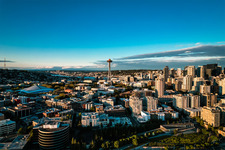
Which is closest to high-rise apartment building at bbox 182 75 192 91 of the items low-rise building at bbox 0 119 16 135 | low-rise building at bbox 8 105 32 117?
low-rise building at bbox 8 105 32 117

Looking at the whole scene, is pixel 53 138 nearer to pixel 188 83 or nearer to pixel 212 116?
pixel 212 116

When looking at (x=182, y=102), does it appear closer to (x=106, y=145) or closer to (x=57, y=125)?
(x=106, y=145)

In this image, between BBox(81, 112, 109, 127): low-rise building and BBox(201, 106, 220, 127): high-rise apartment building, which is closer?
BBox(81, 112, 109, 127): low-rise building

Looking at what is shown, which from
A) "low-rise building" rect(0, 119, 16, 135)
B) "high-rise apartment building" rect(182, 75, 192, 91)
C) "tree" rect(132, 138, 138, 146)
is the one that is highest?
"high-rise apartment building" rect(182, 75, 192, 91)

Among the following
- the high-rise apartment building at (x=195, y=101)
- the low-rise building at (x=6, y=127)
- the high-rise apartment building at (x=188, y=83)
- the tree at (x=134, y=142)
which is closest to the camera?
the tree at (x=134, y=142)

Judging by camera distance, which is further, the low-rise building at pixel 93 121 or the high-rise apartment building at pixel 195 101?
the high-rise apartment building at pixel 195 101

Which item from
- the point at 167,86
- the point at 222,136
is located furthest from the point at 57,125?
the point at 167,86

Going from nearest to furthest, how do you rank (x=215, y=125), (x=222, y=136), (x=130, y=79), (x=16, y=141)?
1. (x=16, y=141)
2. (x=222, y=136)
3. (x=215, y=125)
4. (x=130, y=79)

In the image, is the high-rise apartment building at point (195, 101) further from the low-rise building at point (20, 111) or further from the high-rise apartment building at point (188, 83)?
the low-rise building at point (20, 111)

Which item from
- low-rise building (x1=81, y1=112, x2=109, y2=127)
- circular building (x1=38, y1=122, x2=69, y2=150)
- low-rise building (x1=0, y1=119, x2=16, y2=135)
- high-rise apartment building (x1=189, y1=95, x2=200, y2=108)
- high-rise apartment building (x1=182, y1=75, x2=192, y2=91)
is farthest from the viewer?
high-rise apartment building (x1=182, y1=75, x2=192, y2=91)

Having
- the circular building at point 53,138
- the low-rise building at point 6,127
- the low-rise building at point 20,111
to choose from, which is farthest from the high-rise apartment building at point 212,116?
the low-rise building at point 20,111

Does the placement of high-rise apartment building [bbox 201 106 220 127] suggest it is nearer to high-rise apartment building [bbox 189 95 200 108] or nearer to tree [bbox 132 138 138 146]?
high-rise apartment building [bbox 189 95 200 108]
